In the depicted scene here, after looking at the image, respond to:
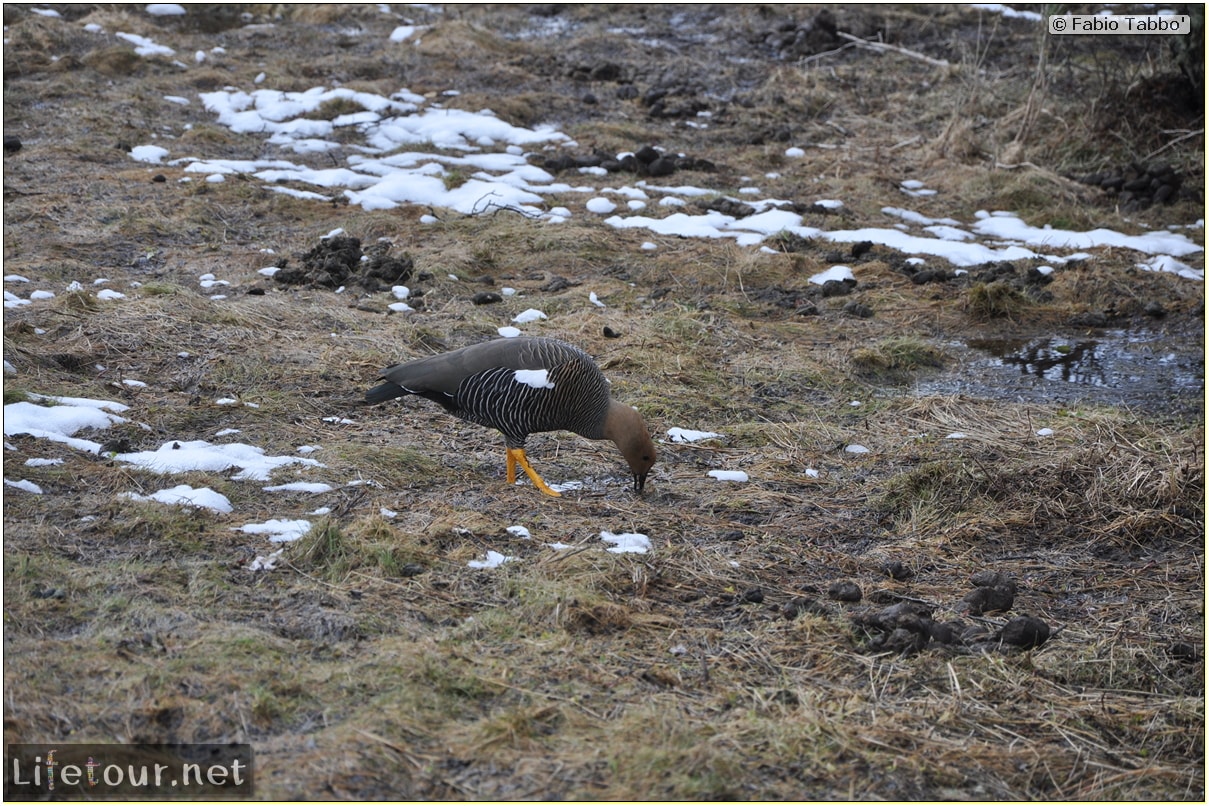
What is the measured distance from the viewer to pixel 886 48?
51.0 feet

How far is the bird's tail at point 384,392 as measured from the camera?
550 centimetres

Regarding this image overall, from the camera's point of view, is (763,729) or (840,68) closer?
(763,729)

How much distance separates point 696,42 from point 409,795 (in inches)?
608

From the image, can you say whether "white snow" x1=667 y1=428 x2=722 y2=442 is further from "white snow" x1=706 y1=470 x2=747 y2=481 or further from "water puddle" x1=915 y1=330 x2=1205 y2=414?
"water puddle" x1=915 y1=330 x2=1205 y2=414

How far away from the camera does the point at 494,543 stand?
15.2ft

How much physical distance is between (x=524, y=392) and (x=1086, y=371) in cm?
452

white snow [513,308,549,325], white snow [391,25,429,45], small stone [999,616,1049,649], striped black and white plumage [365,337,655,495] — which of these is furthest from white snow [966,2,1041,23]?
small stone [999,616,1049,649]

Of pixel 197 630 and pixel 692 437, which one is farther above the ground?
pixel 197 630

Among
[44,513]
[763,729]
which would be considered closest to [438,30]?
[44,513]

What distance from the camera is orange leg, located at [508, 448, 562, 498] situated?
17.8ft

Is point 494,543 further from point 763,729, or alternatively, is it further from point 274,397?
point 274,397

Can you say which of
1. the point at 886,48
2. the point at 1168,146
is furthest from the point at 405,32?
the point at 1168,146

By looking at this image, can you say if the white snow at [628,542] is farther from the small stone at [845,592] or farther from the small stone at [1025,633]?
the small stone at [1025,633]

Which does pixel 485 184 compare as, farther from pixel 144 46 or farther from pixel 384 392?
pixel 144 46
